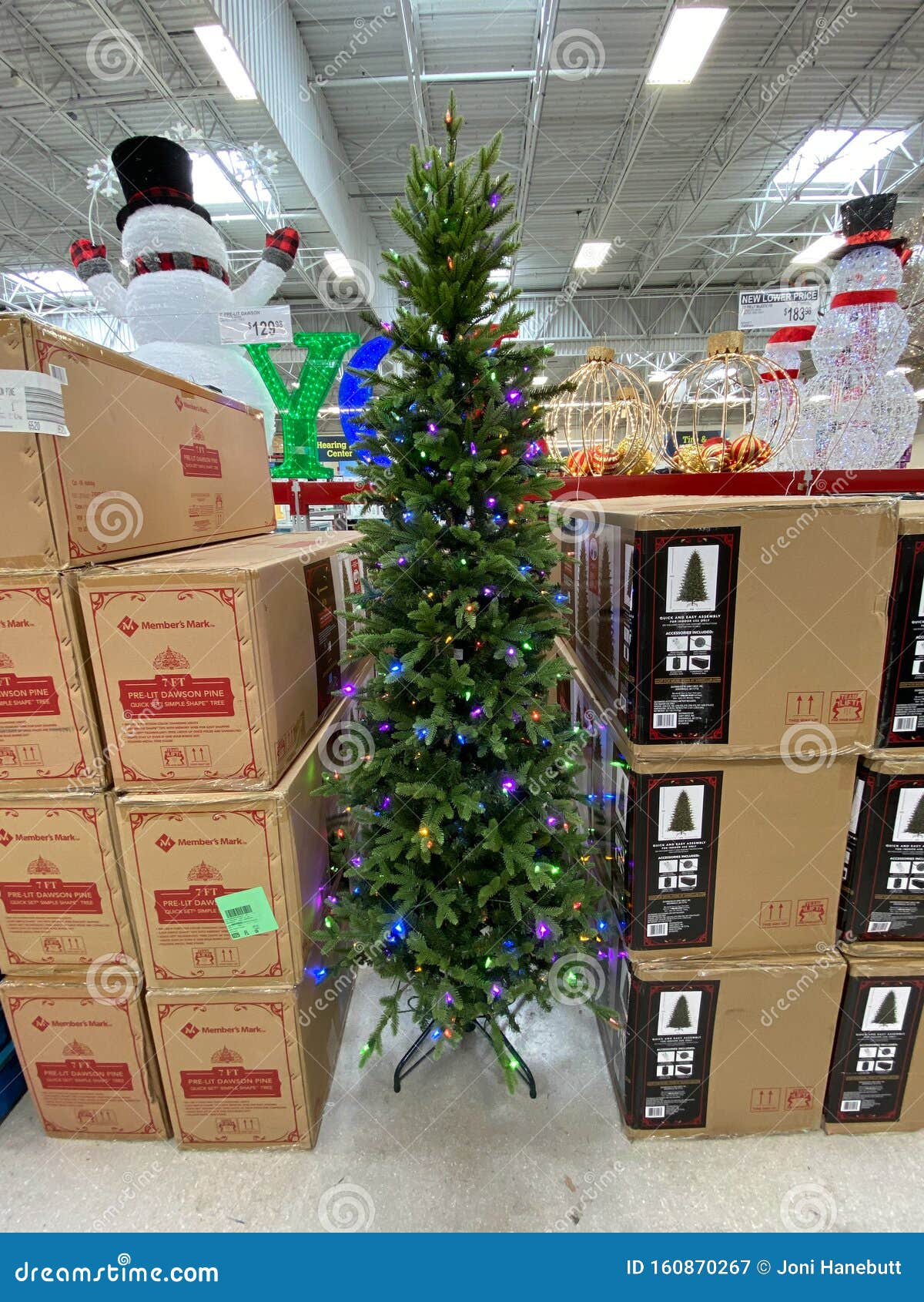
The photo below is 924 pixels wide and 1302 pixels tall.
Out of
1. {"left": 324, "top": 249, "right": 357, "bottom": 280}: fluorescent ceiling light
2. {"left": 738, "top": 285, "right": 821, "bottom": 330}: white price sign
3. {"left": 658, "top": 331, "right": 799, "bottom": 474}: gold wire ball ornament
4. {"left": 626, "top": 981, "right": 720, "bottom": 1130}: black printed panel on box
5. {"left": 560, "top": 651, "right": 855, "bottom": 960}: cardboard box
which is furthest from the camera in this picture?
{"left": 324, "top": 249, "right": 357, "bottom": 280}: fluorescent ceiling light

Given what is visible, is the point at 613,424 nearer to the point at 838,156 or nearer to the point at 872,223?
the point at 872,223

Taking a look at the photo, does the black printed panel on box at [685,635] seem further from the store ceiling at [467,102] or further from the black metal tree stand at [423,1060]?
the store ceiling at [467,102]

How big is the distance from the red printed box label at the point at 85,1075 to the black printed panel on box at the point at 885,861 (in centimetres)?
188

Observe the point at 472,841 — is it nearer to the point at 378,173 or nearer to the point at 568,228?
the point at 378,173

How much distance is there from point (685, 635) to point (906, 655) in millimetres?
516

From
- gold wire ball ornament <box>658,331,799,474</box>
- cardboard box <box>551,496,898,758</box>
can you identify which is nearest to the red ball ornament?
gold wire ball ornament <box>658,331,799,474</box>

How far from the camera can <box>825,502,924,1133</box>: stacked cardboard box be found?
4.44 feet

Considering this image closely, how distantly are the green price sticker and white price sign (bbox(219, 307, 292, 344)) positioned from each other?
1.84 metres

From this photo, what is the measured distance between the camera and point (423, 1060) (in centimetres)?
183

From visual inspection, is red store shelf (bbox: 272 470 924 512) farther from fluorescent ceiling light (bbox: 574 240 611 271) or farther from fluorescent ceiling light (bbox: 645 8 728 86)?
fluorescent ceiling light (bbox: 574 240 611 271)

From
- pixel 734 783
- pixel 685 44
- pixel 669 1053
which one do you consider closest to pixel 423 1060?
pixel 669 1053

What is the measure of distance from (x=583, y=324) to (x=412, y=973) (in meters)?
10.5

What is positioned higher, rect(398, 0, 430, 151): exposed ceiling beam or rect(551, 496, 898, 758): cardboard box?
rect(398, 0, 430, 151): exposed ceiling beam

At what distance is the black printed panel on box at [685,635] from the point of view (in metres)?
1.28
